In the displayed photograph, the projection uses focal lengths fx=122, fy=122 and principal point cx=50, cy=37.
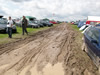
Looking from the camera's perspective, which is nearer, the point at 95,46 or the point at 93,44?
the point at 95,46

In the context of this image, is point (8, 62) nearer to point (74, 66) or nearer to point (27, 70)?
point (27, 70)

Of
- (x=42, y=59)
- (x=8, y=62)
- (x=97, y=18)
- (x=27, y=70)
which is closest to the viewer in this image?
(x=27, y=70)

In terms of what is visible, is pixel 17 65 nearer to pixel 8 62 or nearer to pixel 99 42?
pixel 8 62

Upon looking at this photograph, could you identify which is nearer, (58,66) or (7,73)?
(7,73)

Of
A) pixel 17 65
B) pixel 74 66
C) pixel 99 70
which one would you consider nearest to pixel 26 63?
pixel 17 65

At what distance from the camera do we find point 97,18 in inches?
850

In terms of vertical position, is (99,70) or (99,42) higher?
(99,42)

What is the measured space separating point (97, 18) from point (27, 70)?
66.3 ft

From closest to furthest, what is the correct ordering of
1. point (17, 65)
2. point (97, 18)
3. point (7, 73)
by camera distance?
point (7, 73) → point (17, 65) → point (97, 18)

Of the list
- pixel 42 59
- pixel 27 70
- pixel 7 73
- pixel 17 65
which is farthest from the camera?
pixel 42 59

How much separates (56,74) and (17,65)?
5.05 feet

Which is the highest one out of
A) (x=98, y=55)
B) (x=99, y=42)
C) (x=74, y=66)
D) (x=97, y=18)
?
(x=97, y=18)

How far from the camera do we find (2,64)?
15.1 feet

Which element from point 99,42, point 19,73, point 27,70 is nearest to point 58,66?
point 27,70
